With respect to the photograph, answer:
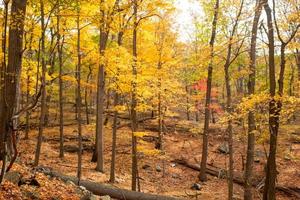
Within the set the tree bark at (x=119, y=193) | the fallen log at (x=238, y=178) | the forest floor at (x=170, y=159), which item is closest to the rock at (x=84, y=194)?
the tree bark at (x=119, y=193)

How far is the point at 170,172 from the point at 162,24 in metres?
11.4

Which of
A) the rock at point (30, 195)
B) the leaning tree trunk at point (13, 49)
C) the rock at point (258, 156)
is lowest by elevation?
the rock at point (258, 156)

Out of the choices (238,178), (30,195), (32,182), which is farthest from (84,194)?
(238,178)

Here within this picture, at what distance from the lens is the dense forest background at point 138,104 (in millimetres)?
9711

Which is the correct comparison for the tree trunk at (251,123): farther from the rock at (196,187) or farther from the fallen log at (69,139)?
the fallen log at (69,139)

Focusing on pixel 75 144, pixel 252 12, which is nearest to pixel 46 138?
pixel 75 144

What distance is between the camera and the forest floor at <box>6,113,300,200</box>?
19.8 meters

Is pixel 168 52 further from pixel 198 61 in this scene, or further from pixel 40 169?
pixel 40 169

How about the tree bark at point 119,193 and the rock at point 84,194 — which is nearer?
the rock at point 84,194

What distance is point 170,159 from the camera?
25984 millimetres

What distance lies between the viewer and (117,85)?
1533cm

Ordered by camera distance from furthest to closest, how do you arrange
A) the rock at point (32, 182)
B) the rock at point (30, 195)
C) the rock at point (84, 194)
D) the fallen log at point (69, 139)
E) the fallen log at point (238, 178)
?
the fallen log at point (69, 139) → the fallen log at point (238, 178) → the rock at point (84, 194) → the rock at point (32, 182) → the rock at point (30, 195)

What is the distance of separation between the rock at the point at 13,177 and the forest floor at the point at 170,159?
8.63 m

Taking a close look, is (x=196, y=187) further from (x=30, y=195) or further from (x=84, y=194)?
(x=30, y=195)
